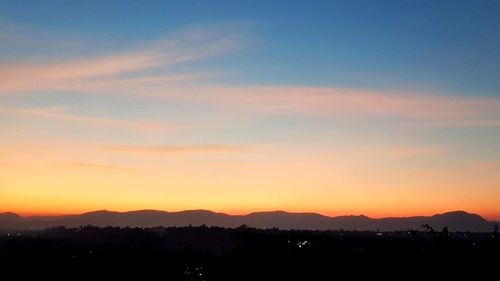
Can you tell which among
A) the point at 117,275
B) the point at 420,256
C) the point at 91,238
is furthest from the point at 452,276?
the point at 91,238

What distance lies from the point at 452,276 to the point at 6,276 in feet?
246

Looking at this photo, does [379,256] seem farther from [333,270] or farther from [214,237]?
[214,237]

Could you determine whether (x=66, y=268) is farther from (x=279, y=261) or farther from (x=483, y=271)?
(x=483, y=271)

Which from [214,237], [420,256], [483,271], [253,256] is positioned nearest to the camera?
[483,271]

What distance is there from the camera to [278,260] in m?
64.1

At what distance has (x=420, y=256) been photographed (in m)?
33.9

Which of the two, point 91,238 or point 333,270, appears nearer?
point 333,270

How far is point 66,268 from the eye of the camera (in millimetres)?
96938

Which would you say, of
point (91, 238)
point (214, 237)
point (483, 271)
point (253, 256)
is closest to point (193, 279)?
point (253, 256)

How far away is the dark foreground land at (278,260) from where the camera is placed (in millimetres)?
29578

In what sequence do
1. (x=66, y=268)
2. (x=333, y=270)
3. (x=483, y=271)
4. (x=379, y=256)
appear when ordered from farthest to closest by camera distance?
(x=66, y=268) → (x=333, y=270) → (x=379, y=256) → (x=483, y=271)

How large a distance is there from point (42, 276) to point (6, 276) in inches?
183

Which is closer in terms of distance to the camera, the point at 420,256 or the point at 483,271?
the point at 483,271

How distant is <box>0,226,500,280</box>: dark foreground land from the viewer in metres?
29.6
